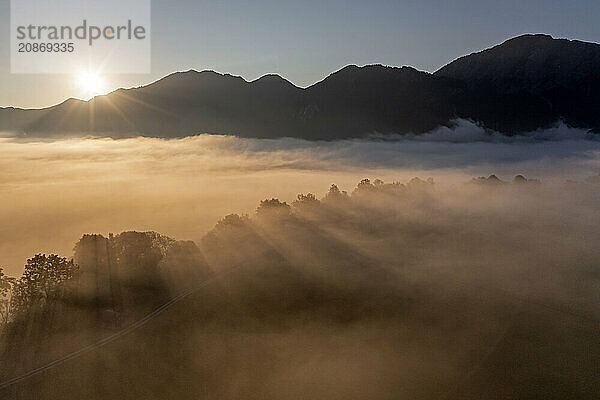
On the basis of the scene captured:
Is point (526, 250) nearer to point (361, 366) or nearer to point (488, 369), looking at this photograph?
point (488, 369)

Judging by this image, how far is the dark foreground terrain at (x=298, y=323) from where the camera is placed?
78.5 meters

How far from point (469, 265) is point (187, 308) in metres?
85.8

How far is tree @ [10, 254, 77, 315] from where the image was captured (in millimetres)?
102688

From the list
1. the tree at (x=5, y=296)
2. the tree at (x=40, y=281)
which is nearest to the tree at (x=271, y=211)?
the tree at (x=40, y=281)

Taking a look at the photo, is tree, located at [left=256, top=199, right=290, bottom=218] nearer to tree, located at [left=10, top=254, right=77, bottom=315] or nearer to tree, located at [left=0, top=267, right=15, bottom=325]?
tree, located at [left=10, top=254, right=77, bottom=315]

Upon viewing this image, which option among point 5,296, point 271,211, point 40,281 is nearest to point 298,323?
point 40,281

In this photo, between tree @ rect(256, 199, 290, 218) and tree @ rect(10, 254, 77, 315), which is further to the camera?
tree @ rect(256, 199, 290, 218)

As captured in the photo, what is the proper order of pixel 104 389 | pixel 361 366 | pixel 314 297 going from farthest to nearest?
1. pixel 314 297
2. pixel 361 366
3. pixel 104 389

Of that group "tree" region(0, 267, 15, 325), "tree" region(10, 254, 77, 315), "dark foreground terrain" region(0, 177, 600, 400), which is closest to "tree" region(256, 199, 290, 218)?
"dark foreground terrain" region(0, 177, 600, 400)

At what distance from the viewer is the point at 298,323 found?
10044cm

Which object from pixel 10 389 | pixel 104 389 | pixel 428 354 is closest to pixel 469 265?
pixel 428 354

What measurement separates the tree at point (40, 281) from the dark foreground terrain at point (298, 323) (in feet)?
1.06

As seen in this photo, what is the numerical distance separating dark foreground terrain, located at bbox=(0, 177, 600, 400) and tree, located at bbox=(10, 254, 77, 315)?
0.32 metres

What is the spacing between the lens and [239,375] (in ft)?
262
